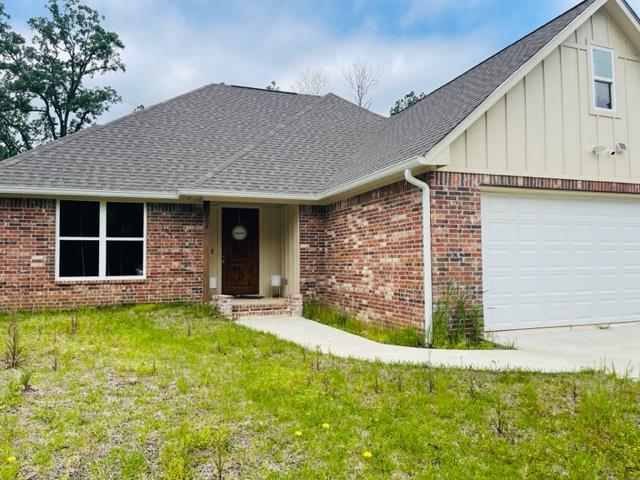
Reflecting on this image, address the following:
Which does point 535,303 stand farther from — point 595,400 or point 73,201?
point 73,201

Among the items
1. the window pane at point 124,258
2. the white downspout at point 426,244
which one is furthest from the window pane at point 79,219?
the white downspout at point 426,244

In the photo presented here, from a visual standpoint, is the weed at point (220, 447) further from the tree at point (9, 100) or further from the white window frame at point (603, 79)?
the tree at point (9, 100)

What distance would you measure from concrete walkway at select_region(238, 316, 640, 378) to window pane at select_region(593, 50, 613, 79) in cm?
473

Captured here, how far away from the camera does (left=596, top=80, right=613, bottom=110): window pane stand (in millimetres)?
9016

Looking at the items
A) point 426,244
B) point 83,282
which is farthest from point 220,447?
point 83,282

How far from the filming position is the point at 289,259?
12.0m

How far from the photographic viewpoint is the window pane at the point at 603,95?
9.02 m

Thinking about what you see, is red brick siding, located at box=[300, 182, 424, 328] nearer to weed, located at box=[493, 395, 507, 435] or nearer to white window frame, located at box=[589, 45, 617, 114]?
weed, located at box=[493, 395, 507, 435]

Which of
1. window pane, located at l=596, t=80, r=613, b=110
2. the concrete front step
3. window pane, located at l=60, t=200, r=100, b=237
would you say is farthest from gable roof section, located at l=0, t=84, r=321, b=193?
window pane, located at l=596, t=80, r=613, b=110

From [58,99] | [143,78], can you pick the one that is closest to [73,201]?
[58,99]

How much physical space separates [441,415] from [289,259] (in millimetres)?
8043

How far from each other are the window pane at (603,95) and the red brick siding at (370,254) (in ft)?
Result: 13.8

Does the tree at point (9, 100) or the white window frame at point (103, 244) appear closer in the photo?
the white window frame at point (103, 244)

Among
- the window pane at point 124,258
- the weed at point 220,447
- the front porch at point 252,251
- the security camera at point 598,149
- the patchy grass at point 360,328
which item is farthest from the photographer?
the front porch at point 252,251
